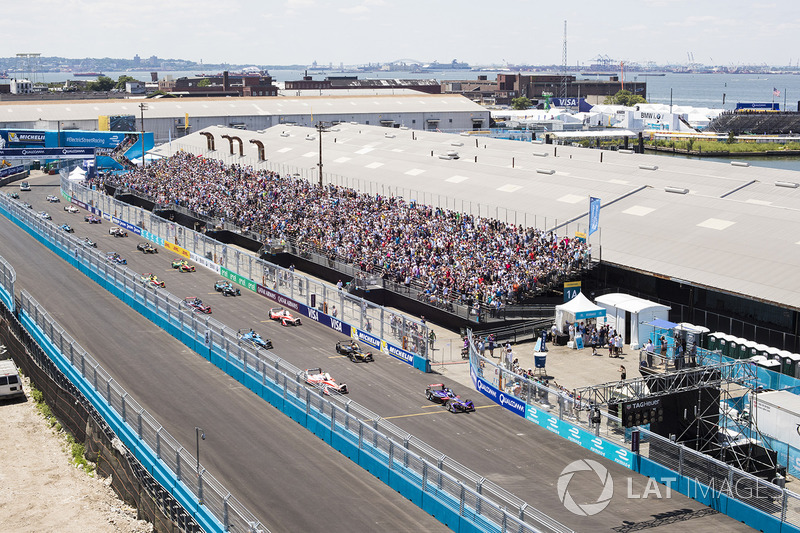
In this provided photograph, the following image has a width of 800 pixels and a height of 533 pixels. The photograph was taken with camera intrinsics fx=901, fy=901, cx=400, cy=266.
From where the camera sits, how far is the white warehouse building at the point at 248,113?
13562cm

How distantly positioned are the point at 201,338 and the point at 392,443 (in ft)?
57.4

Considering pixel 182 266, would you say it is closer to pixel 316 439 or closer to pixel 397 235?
pixel 397 235

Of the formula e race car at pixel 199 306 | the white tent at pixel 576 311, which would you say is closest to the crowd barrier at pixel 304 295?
the formula e race car at pixel 199 306

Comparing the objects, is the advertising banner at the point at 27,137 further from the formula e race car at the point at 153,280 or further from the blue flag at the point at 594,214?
the blue flag at the point at 594,214

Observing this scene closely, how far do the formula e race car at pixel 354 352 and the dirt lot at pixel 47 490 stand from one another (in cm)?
1311

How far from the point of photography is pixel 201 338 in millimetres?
42562

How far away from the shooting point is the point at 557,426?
3422 cm

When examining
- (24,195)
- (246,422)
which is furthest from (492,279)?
(24,195)

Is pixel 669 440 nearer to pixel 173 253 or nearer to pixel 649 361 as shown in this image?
pixel 649 361

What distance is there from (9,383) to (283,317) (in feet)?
46.8

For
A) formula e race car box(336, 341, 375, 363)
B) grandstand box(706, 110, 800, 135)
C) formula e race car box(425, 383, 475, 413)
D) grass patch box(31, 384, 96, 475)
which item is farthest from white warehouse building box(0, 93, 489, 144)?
formula e race car box(425, 383, 475, 413)

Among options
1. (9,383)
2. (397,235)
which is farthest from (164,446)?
(397,235)

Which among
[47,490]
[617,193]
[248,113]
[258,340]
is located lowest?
[47,490]

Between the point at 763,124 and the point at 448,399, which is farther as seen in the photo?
the point at 763,124
